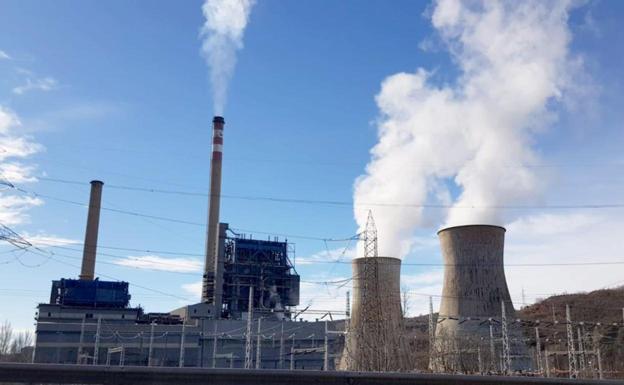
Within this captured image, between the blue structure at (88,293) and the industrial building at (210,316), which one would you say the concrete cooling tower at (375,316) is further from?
the blue structure at (88,293)

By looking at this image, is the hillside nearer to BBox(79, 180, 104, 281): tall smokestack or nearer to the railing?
BBox(79, 180, 104, 281): tall smokestack

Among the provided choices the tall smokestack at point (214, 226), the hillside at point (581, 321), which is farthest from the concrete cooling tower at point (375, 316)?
the tall smokestack at point (214, 226)

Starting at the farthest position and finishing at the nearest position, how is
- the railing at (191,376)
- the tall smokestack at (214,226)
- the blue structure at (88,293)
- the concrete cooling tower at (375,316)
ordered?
the tall smokestack at (214,226)
the blue structure at (88,293)
the concrete cooling tower at (375,316)
the railing at (191,376)

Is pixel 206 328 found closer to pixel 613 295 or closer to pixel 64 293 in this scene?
Result: pixel 64 293

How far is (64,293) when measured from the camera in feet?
176

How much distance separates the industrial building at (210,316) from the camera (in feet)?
157

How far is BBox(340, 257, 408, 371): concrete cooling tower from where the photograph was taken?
24.3 m

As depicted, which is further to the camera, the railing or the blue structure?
the blue structure

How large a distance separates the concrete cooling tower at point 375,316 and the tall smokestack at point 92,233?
30.8 meters

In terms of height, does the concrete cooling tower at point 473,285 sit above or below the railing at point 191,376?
above

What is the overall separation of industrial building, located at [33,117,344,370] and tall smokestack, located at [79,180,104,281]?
0.09 meters

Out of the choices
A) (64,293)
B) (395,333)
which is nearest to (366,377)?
(395,333)

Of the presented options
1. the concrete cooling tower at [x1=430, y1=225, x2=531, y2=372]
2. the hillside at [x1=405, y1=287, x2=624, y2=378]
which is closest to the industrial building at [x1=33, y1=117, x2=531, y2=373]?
the concrete cooling tower at [x1=430, y1=225, x2=531, y2=372]

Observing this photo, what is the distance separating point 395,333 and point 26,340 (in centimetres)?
4999
